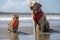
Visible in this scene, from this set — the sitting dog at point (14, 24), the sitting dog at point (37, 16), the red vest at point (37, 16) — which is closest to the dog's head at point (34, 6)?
the sitting dog at point (37, 16)

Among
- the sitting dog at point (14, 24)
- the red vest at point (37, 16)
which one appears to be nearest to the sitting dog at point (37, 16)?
the red vest at point (37, 16)

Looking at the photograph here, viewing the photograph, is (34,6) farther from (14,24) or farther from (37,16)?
(14,24)

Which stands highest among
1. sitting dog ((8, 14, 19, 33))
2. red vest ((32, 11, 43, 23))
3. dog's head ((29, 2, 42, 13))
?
dog's head ((29, 2, 42, 13))

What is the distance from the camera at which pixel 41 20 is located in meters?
10.1

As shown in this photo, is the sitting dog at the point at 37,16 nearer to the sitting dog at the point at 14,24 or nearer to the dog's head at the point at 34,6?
the dog's head at the point at 34,6

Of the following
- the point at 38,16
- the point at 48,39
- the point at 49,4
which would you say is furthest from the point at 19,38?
the point at 49,4

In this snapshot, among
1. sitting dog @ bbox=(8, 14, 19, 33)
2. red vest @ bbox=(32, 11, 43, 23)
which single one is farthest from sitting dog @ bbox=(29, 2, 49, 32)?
sitting dog @ bbox=(8, 14, 19, 33)

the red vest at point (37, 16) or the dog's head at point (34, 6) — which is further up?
the dog's head at point (34, 6)

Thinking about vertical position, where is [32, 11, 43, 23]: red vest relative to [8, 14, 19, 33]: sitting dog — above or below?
above

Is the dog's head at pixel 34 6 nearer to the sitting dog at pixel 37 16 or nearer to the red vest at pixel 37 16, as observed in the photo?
the sitting dog at pixel 37 16

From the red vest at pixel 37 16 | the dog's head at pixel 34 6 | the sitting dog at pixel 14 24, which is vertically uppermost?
the dog's head at pixel 34 6

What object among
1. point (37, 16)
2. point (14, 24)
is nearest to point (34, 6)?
point (37, 16)

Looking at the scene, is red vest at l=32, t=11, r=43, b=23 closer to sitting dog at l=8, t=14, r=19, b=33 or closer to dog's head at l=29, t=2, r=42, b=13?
dog's head at l=29, t=2, r=42, b=13

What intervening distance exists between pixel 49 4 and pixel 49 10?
1450 mm
